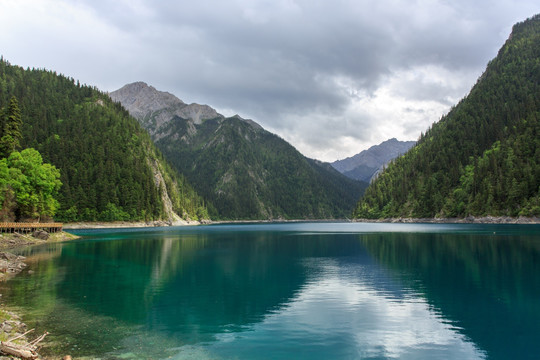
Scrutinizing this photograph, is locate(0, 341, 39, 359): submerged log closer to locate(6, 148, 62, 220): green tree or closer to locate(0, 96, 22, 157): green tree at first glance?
locate(6, 148, 62, 220): green tree

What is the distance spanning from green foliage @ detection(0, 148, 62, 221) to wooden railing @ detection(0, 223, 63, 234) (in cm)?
339

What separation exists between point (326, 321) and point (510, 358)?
10249 mm

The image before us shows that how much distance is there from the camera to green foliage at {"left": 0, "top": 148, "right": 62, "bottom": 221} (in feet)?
262

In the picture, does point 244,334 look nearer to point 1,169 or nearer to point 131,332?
point 131,332

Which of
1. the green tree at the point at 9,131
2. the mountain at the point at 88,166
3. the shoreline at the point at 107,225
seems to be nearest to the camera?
the green tree at the point at 9,131

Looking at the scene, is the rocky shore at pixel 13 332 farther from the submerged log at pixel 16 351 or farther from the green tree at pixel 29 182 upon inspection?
the green tree at pixel 29 182

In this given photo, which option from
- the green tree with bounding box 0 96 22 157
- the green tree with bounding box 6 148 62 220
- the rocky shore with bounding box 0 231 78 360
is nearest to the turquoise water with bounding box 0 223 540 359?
the rocky shore with bounding box 0 231 78 360

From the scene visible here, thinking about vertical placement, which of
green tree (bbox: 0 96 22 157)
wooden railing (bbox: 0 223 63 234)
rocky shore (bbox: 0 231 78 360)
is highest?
green tree (bbox: 0 96 22 157)

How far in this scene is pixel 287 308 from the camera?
27625mm

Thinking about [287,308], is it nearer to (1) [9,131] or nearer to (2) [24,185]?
(2) [24,185]

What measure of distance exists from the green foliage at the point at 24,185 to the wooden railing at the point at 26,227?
3395mm

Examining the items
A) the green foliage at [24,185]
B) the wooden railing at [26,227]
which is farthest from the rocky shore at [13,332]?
the green foliage at [24,185]

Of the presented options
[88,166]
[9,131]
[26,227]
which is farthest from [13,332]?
[88,166]

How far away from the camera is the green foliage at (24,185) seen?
80.0 m
